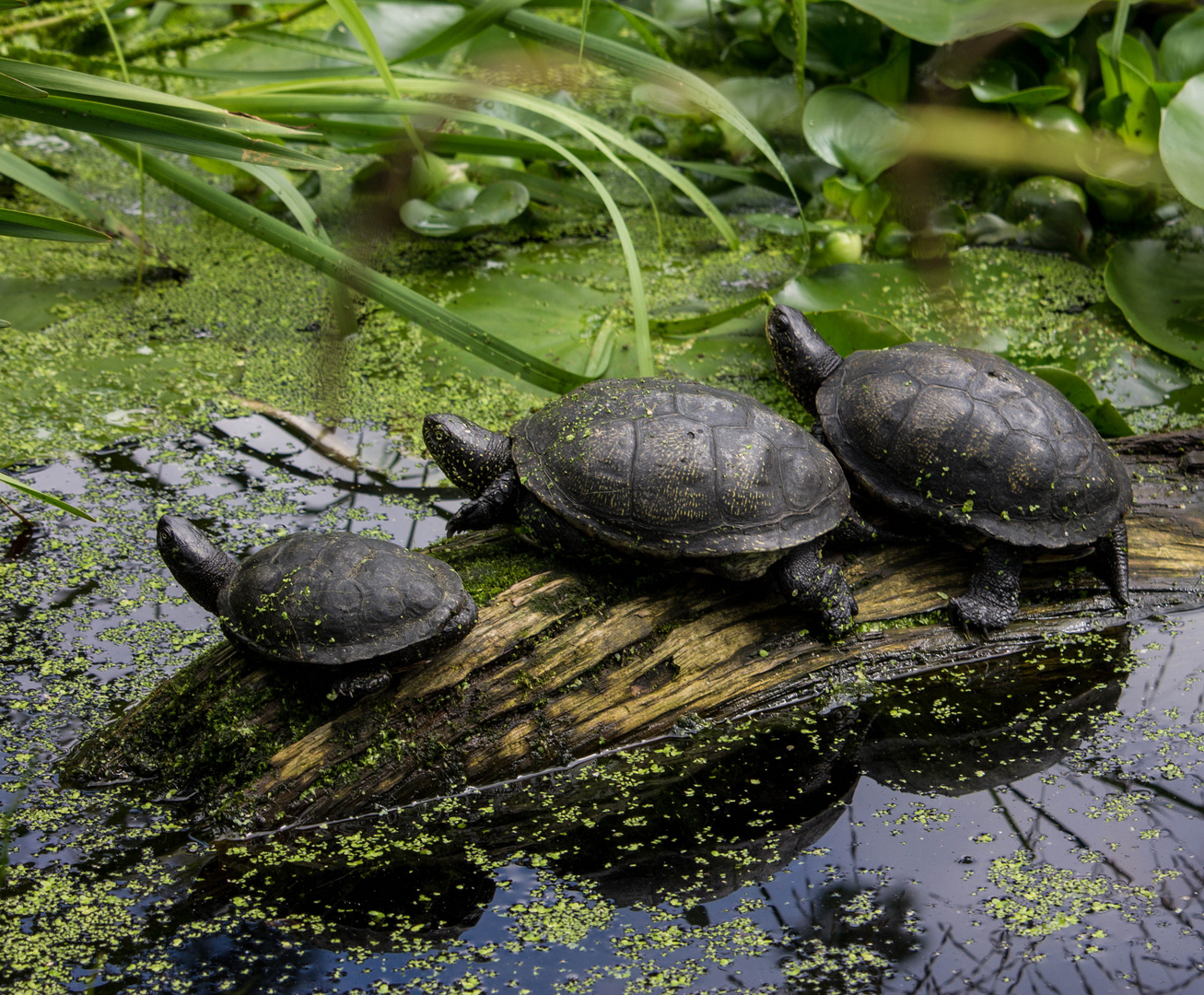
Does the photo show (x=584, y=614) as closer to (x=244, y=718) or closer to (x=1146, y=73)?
(x=244, y=718)

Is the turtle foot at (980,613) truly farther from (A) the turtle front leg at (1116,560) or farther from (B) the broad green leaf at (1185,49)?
(B) the broad green leaf at (1185,49)

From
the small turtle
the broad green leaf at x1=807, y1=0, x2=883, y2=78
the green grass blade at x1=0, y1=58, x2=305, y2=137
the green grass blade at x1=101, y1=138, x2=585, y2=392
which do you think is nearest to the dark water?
the small turtle

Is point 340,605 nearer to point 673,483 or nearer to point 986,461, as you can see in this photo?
point 673,483

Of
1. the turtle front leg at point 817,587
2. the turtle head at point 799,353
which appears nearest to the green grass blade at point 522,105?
the turtle head at point 799,353

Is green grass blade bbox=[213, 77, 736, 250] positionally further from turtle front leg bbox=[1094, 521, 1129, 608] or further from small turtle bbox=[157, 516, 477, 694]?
turtle front leg bbox=[1094, 521, 1129, 608]

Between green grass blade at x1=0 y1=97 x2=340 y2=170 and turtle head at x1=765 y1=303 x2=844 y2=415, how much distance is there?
4.90ft

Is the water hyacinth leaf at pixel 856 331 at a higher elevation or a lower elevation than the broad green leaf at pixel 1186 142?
lower

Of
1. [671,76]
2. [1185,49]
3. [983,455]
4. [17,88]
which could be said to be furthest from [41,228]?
Result: [1185,49]

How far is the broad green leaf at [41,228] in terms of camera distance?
2406mm

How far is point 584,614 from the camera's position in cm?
258

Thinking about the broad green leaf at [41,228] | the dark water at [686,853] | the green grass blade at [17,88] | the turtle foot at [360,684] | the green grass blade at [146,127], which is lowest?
the dark water at [686,853]

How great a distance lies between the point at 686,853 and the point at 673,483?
0.90 metres

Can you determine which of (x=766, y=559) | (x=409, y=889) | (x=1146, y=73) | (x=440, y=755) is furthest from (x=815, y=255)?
(x=409, y=889)

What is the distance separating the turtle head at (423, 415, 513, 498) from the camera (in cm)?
280
